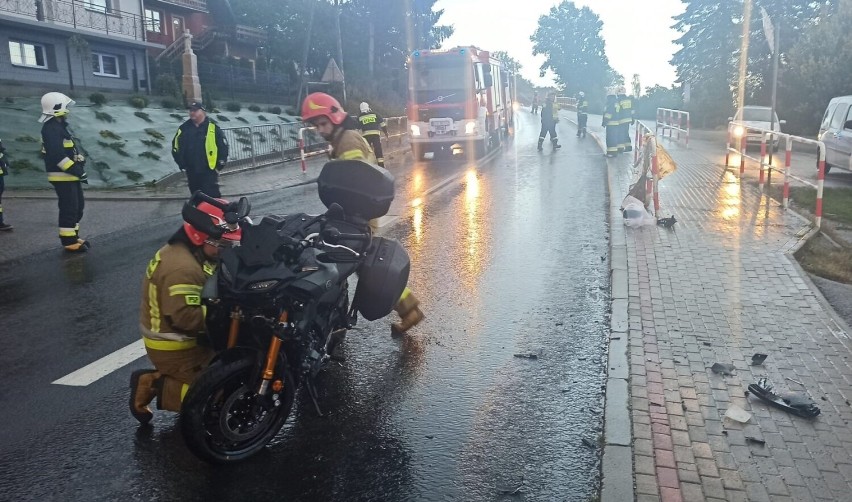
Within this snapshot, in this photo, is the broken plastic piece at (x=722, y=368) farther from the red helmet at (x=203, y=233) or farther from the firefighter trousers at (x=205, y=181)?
the firefighter trousers at (x=205, y=181)

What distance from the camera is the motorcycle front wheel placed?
385 cm

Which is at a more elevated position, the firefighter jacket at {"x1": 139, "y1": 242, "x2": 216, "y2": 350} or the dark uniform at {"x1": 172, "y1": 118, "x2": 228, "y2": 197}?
the dark uniform at {"x1": 172, "y1": 118, "x2": 228, "y2": 197}

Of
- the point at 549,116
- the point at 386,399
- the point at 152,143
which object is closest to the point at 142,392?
the point at 386,399

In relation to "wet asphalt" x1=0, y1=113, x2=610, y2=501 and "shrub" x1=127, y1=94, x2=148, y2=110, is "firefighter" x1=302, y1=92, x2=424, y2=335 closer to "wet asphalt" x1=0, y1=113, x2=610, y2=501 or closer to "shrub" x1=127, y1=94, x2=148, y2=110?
"wet asphalt" x1=0, y1=113, x2=610, y2=501

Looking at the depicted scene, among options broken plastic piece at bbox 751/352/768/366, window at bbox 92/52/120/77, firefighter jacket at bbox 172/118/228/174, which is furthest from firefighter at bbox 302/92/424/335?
window at bbox 92/52/120/77

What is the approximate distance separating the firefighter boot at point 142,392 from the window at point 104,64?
1340 inches

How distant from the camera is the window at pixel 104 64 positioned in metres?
35.0

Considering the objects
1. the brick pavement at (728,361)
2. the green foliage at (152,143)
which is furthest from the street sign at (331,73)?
the brick pavement at (728,361)

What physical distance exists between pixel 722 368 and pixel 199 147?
7.22 meters

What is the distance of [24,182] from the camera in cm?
1652

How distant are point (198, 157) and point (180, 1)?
36.4 m

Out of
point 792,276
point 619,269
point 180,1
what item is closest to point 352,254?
point 619,269

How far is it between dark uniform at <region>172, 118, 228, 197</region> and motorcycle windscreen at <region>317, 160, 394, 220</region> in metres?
5.45

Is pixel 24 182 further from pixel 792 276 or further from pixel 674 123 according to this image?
pixel 674 123
